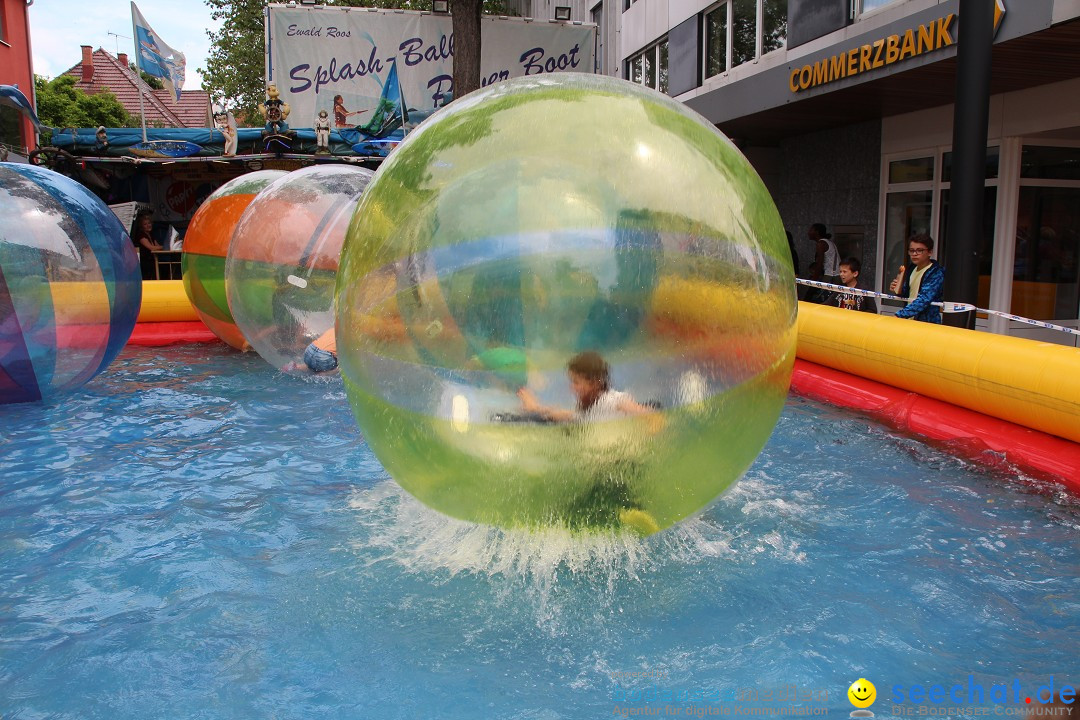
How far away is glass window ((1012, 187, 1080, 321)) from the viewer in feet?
31.7

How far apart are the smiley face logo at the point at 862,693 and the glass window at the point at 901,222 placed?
377 inches

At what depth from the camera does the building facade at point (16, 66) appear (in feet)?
61.2

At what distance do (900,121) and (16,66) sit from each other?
782 inches

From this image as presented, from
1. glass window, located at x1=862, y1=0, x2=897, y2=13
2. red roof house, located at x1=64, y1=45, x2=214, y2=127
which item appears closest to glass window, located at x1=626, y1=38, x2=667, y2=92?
glass window, located at x1=862, y1=0, x2=897, y2=13

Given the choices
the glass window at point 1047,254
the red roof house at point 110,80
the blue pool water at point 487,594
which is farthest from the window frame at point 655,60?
the red roof house at point 110,80

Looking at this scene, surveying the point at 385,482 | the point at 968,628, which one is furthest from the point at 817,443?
the point at 385,482

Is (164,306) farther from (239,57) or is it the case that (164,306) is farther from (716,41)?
(239,57)

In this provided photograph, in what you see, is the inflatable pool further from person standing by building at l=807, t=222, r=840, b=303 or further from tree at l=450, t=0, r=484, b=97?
tree at l=450, t=0, r=484, b=97

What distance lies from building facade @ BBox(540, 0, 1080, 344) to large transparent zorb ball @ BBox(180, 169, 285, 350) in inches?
250

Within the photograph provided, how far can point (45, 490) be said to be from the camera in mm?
4254

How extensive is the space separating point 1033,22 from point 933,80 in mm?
2115

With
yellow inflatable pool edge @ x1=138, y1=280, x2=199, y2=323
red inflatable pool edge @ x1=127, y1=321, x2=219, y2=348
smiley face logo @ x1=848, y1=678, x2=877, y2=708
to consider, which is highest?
yellow inflatable pool edge @ x1=138, y1=280, x2=199, y2=323

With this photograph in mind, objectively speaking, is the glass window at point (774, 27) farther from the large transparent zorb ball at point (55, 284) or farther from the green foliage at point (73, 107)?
the green foliage at point (73, 107)

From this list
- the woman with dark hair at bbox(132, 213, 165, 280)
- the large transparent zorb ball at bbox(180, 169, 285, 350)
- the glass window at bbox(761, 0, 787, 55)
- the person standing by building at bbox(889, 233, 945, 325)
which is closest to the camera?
the person standing by building at bbox(889, 233, 945, 325)
